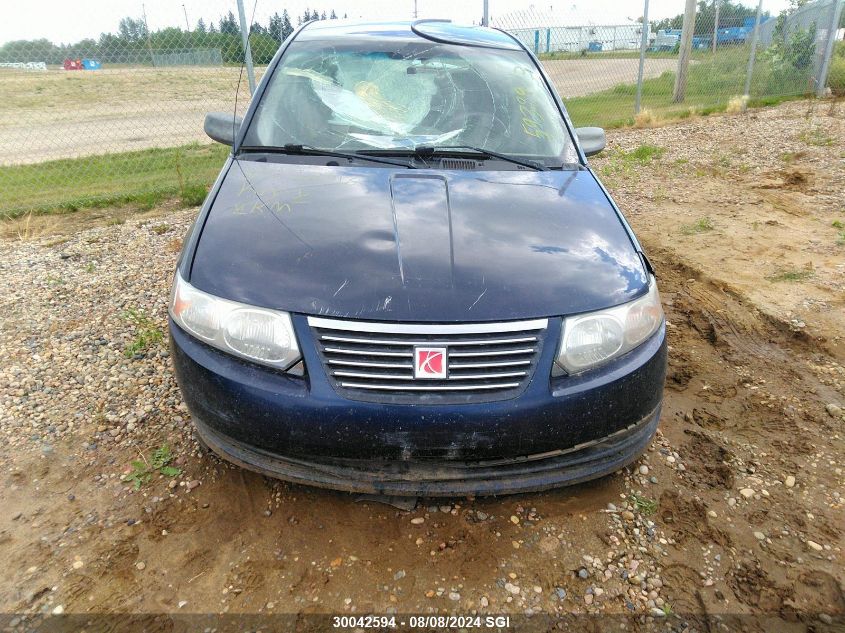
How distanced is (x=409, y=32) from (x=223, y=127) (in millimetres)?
1237

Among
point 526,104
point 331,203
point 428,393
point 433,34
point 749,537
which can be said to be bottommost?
point 749,537

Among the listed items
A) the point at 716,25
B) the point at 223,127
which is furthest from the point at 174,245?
the point at 716,25

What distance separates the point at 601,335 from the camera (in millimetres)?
1937

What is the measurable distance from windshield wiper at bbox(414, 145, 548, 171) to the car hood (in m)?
0.17

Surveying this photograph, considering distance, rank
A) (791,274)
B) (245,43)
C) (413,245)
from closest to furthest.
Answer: (413,245) → (791,274) → (245,43)

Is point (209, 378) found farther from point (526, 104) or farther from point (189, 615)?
point (526, 104)

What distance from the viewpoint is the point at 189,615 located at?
5.86 feet

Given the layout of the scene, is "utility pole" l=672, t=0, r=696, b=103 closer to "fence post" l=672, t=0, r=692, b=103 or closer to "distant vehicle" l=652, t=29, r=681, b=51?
"fence post" l=672, t=0, r=692, b=103

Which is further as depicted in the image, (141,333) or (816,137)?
(816,137)

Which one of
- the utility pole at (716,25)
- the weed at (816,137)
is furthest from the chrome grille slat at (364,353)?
the utility pole at (716,25)

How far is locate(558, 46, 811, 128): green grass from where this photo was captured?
12.5 m

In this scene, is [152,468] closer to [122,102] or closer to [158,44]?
[158,44]

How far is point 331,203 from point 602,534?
162 cm

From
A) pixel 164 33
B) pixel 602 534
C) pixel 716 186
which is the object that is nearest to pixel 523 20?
pixel 716 186
